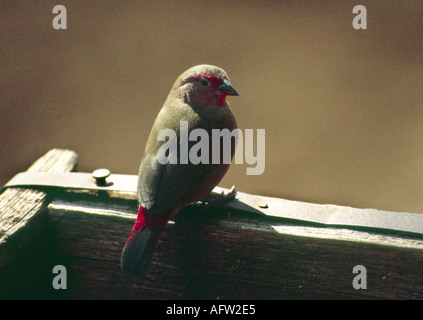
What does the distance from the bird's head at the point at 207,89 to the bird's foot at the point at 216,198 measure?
0.37 m

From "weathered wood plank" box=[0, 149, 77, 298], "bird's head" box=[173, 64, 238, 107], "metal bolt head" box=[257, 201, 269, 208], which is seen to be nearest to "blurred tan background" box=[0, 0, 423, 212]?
"bird's head" box=[173, 64, 238, 107]

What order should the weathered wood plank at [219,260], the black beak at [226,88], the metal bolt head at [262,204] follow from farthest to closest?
1. the black beak at [226,88]
2. the metal bolt head at [262,204]
3. the weathered wood plank at [219,260]

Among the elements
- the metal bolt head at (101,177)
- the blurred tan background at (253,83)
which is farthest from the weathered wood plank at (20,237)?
the blurred tan background at (253,83)

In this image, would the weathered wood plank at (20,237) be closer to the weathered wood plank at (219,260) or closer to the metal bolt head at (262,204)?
the weathered wood plank at (219,260)

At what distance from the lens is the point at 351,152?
4195 millimetres

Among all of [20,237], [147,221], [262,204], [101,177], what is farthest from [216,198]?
[20,237]

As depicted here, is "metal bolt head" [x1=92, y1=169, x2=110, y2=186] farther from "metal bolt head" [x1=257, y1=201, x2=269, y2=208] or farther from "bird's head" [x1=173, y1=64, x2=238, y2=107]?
"metal bolt head" [x1=257, y1=201, x2=269, y2=208]

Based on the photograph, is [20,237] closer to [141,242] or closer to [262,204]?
[141,242]

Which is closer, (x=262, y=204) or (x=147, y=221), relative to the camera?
(x=147, y=221)

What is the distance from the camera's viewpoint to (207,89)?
1.95 metres

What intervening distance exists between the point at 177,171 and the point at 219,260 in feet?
1.08

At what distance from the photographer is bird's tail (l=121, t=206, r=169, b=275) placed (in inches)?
59.5

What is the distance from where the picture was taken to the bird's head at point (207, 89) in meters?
1.94

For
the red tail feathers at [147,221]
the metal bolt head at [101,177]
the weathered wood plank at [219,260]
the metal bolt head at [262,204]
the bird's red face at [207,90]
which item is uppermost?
the bird's red face at [207,90]
